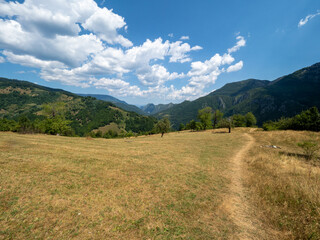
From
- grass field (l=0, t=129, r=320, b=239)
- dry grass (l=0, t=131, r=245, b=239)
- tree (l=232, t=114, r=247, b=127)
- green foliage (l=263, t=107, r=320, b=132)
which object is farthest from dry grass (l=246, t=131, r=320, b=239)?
tree (l=232, t=114, r=247, b=127)

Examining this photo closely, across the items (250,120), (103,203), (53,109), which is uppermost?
(53,109)

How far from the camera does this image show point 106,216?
7.73 m

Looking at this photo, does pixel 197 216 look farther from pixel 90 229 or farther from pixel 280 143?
pixel 280 143

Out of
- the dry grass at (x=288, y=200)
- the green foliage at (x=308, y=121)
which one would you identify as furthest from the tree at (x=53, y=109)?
the green foliage at (x=308, y=121)

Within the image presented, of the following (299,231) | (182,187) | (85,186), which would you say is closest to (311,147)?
(299,231)

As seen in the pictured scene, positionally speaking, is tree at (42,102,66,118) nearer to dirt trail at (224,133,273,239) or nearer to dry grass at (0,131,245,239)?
dry grass at (0,131,245,239)

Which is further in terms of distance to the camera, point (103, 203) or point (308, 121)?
point (308, 121)

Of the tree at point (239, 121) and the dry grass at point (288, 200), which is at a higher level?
the tree at point (239, 121)

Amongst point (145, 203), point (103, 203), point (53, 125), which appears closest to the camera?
point (103, 203)

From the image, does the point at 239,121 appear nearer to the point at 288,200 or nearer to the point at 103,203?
the point at 288,200

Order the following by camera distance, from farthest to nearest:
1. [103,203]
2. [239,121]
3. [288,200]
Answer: [239,121], [288,200], [103,203]

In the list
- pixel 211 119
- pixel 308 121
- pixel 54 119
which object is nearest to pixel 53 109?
pixel 54 119

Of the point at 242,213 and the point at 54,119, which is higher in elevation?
the point at 54,119

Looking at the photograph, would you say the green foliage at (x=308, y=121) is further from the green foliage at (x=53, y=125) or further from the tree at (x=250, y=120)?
the green foliage at (x=53, y=125)
